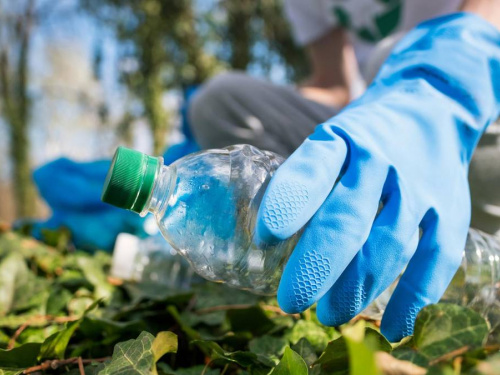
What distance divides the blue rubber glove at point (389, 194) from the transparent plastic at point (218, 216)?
14 cm

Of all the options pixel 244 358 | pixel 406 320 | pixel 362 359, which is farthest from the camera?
pixel 406 320

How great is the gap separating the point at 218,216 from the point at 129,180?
18cm

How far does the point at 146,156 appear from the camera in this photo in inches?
29.6

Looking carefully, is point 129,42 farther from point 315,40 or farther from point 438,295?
point 438,295

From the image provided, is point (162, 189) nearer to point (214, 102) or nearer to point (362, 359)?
point (362, 359)

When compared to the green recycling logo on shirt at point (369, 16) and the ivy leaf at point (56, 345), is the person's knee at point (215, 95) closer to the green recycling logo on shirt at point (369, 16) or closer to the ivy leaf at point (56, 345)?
the green recycling logo on shirt at point (369, 16)

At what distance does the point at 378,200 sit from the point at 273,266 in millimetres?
246

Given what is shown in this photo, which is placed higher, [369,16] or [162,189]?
[369,16]

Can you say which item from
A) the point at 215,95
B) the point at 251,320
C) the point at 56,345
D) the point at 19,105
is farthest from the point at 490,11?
the point at 19,105

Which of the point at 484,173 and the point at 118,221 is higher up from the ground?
the point at 484,173

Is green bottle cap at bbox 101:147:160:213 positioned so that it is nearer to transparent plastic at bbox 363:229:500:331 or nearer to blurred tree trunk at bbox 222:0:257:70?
transparent plastic at bbox 363:229:500:331

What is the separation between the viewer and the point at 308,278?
0.68 meters

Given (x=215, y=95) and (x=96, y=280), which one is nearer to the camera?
(x=96, y=280)

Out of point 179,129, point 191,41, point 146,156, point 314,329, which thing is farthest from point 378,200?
point 191,41
